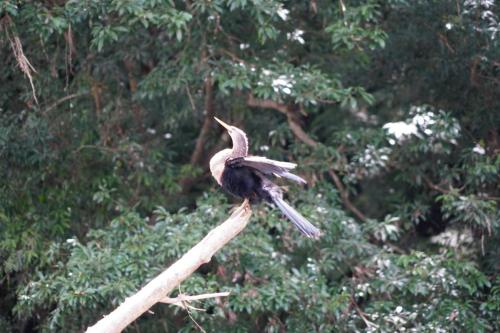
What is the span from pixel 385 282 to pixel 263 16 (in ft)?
5.86

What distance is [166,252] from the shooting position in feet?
18.7

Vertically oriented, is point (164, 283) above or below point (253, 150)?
above

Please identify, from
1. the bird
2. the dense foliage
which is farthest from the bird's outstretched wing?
the dense foliage

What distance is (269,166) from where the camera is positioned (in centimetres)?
443

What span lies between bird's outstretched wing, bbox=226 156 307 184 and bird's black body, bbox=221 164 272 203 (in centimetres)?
5

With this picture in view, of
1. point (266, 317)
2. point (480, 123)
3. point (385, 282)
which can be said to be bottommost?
point (266, 317)

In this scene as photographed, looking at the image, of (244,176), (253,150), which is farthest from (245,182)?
(253,150)

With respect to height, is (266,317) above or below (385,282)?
below

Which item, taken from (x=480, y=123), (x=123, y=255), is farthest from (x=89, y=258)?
(x=480, y=123)

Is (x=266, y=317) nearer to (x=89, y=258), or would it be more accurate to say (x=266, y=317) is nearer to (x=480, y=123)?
(x=89, y=258)

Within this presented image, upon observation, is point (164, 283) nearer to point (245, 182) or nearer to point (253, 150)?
point (245, 182)

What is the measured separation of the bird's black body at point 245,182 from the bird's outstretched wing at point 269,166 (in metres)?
0.05

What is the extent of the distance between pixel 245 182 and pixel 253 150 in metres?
2.31

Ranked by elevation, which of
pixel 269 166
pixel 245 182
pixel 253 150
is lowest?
pixel 253 150
